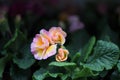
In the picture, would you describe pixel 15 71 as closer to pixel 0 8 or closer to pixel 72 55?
pixel 72 55

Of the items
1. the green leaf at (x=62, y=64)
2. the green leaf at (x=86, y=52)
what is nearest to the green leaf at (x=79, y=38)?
the green leaf at (x=86, y=52)

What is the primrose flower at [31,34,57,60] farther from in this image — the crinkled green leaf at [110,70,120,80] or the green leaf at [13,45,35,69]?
the crinkled green leaf at [110,70,120,80]

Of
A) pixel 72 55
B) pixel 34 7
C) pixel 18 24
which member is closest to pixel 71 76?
pixel 72 55

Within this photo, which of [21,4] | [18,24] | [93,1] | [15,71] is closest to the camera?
[15,71]

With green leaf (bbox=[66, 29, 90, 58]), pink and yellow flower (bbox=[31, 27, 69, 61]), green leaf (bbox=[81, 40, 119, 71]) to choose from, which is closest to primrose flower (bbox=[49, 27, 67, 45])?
pink and yellow flower (bbox=[31, 27, 69, 61])

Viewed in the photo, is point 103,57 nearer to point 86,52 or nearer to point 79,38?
point 86,52

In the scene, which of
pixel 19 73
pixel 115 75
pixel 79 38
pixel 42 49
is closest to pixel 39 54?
pixel 42 49

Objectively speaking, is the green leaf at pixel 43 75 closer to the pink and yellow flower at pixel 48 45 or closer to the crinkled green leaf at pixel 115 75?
the pink and yellow flower at pixel 48 45
